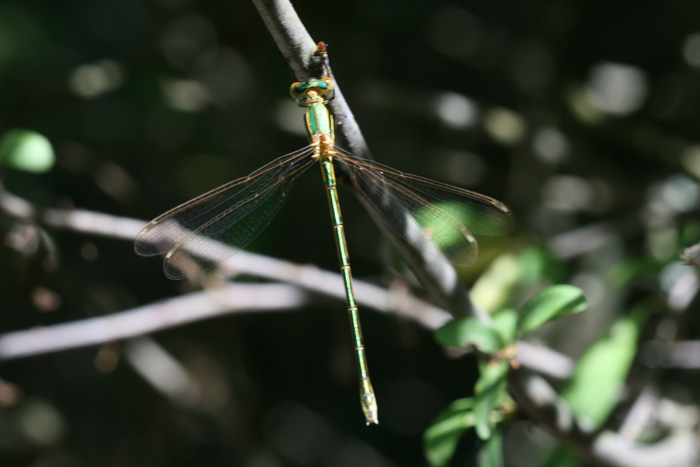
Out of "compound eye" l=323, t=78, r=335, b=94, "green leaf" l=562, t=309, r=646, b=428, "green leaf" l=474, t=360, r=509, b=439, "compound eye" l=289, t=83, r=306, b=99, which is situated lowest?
"green leaf" l=474, t=360, r=509, b=439

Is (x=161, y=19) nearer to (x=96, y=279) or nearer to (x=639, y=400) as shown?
(x=96, y=279)

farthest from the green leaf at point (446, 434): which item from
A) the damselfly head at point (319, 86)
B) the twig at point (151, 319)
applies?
the damselfly head at point (319, 86)

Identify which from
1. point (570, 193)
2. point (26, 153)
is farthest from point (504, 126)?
→ point (26, 153)

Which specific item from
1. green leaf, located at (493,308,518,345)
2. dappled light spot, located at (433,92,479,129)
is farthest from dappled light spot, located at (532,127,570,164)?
green leaf, located at (493,308,518,345)

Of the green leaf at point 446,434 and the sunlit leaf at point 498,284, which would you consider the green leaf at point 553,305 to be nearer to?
the green leaf at point 446,434

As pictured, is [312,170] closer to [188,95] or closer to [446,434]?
[188,95]

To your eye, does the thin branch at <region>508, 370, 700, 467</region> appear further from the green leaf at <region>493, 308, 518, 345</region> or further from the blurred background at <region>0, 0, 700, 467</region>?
the blurred background at <region>0, 0, 700, 467</region>
